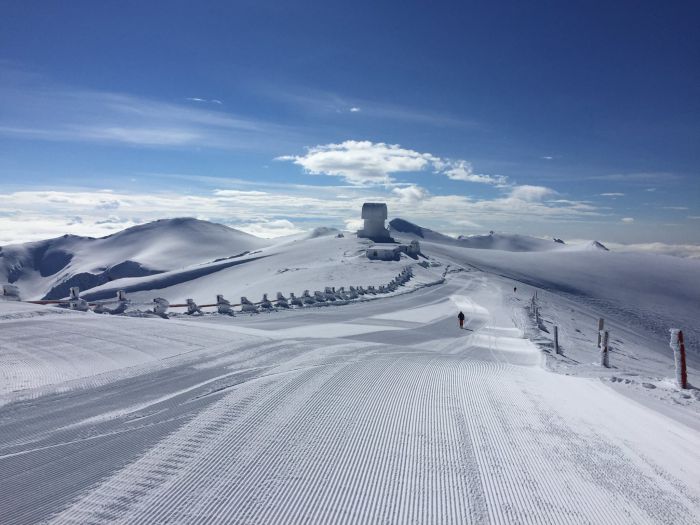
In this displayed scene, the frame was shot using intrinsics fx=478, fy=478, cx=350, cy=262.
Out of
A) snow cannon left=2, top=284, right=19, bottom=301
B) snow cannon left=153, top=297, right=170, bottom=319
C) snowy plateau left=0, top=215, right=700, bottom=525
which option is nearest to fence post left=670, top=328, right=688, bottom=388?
snowy plateau left=0, top=215, right=700, bottom=525

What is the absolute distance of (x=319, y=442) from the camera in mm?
5797

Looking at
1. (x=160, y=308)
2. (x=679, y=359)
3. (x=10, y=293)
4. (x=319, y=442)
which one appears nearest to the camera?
(x=319, y=442)

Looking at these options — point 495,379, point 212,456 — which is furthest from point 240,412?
point 495,379

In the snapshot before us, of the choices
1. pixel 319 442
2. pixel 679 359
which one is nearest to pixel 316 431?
pixel 319 442

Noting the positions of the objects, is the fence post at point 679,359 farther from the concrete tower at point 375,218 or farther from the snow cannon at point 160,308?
the concrete tower at point 375,218

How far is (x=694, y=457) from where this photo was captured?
628 centimetres

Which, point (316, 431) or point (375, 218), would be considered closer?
point (316, 431)

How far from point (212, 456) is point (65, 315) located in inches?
480

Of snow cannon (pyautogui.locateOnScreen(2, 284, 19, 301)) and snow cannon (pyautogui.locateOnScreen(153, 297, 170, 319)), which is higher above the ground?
snow cannon (pyautogui.locateOnScreen(2, 284, 19, 301))

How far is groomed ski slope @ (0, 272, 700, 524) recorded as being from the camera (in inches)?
175

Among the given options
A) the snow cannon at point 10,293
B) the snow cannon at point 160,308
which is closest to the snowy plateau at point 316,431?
the snow cannon at point 160,308

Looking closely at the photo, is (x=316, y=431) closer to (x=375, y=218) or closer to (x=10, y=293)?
(x=10, y=293)

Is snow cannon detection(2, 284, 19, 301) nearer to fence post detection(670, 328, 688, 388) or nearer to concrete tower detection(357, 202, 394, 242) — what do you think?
fence post detection(670, 328, 688, 388)

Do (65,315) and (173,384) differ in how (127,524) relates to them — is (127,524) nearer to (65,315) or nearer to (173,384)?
(173,384)
